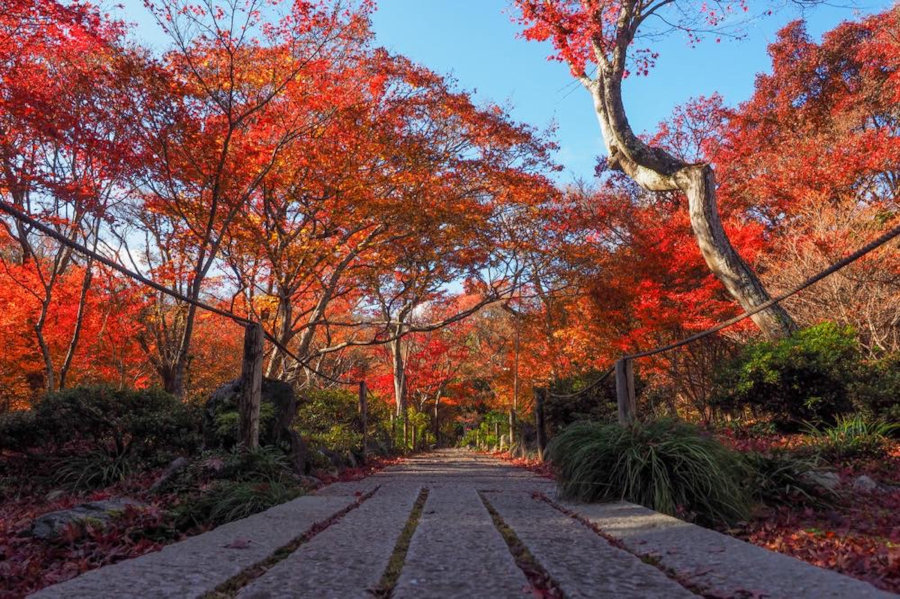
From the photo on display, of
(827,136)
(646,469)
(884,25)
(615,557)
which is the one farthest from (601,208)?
(615,557)

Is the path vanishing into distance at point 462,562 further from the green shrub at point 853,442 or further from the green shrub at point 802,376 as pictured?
the green shrub at point 802,376

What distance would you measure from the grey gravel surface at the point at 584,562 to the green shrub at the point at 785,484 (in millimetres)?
1250

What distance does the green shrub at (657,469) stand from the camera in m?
3.08

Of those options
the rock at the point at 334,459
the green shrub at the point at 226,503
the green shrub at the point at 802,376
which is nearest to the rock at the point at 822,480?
the green shrub at the point at 802,376

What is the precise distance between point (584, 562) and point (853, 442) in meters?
4.14

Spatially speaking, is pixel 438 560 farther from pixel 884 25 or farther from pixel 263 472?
pixel 884 25

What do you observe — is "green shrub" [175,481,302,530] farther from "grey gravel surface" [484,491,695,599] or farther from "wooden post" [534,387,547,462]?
"wooden post" [534,387,547,462]

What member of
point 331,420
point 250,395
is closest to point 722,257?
point 250,395

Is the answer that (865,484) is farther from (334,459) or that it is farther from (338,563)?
(334,459)

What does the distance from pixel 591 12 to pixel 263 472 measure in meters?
8.70

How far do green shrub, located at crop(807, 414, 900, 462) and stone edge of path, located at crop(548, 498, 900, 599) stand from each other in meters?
3.05

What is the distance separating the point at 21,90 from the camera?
338 inches

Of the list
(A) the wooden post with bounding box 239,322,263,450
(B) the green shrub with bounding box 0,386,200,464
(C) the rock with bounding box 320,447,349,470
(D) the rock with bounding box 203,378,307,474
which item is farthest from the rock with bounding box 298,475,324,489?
(C) the rock with bounding box 320,447,349,470

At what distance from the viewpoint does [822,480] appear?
11.7ft
